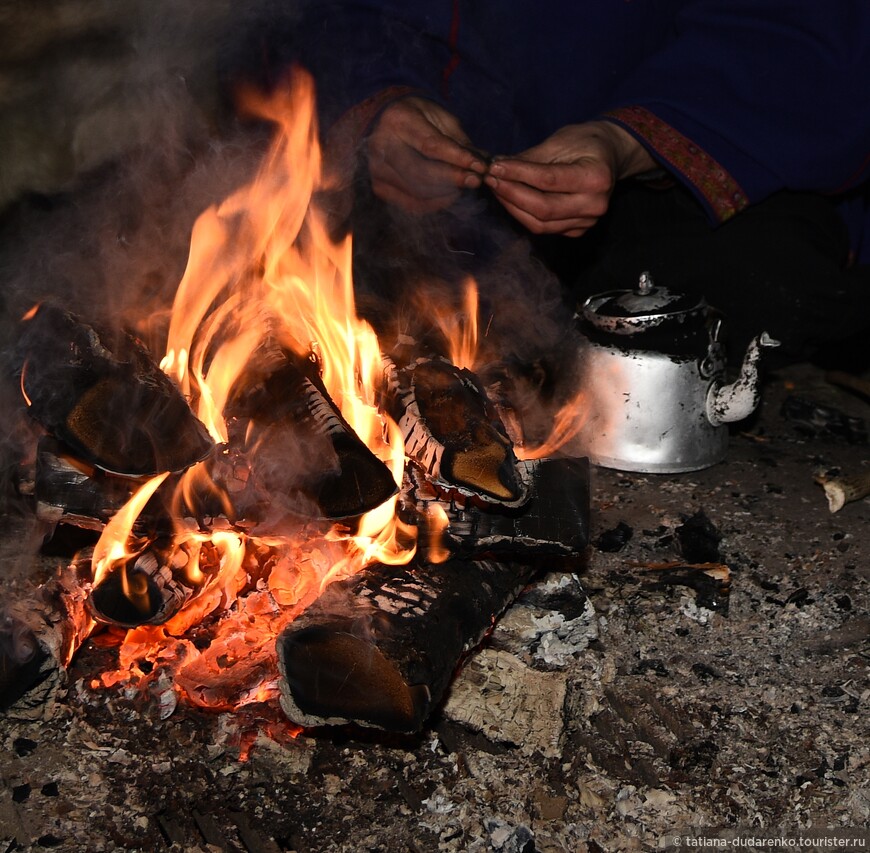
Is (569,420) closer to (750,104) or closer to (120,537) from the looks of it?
(750,104)

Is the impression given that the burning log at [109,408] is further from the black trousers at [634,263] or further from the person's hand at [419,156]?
the person's hand at [419,156]

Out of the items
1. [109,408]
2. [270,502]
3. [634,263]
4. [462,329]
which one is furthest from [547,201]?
[109,408]

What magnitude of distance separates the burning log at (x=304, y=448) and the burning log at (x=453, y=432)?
0.15 metres

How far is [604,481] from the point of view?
2863 mm

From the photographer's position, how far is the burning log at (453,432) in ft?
5.98

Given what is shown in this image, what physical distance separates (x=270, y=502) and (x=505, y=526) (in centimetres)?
51

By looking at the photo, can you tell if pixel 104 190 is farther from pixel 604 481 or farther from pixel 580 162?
pixel 604 481

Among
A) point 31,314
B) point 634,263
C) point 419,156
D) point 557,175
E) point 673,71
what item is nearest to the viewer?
point 31,314

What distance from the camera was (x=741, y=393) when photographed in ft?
8.71

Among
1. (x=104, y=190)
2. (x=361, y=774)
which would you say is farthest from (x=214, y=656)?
(x=104, y=190)

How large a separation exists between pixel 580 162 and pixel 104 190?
1486mm

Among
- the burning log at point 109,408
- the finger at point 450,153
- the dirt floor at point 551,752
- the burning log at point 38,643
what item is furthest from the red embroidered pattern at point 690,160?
the burning log at point 38,643

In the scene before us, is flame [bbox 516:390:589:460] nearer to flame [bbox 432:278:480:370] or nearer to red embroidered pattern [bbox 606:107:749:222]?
flame [bbox 432:278:480:370]

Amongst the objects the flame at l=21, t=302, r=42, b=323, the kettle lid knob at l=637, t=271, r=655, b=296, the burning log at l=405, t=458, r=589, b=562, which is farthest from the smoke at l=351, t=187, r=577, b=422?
the flame at l=21, t=302, r=42, b=323
